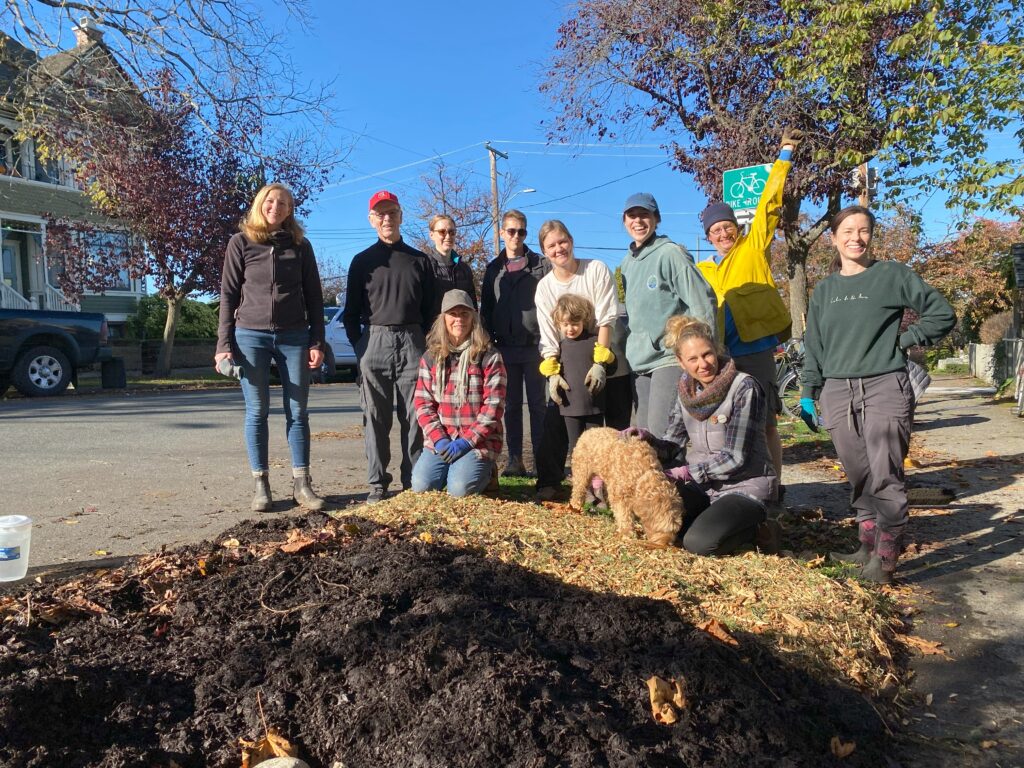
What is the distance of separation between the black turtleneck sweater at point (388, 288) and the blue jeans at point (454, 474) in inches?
40.7

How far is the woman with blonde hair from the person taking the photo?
5121mm

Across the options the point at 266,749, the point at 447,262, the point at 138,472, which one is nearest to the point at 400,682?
the point at 266,749

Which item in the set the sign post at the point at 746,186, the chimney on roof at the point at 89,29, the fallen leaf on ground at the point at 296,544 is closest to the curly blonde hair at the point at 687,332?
the fallen leaf on ground at the point at 296,544

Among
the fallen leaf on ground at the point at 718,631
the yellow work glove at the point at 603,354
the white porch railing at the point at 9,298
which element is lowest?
the fallen leaf on ground at the point at 718,631

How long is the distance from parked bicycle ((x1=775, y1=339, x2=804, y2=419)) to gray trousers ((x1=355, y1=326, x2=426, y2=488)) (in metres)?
7.25

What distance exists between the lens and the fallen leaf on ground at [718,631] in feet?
9.35

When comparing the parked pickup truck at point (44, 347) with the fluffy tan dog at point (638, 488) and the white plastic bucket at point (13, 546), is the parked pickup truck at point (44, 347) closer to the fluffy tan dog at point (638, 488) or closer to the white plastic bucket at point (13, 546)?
the white plastic bucket at point (13, 546)

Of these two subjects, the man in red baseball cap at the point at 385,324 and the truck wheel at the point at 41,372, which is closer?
the man in red baseball cap at the point at 385,324

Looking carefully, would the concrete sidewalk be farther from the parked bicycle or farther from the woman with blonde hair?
the woman with blonde hair

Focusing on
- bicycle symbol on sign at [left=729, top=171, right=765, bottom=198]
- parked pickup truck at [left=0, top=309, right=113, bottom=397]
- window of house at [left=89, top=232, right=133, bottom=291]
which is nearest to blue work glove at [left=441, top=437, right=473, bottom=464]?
bicycle symbol on sign at [left=729, top=171, right=765, bottom=198]

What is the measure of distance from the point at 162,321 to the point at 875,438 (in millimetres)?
24989

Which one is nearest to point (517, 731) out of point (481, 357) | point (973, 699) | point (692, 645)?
point (692, 645)

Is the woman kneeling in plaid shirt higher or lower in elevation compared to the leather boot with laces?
higher

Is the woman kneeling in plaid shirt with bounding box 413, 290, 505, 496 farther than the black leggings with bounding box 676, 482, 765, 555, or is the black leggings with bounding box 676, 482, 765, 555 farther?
the woman kneeling in plaid shirt with bounding box 413, 290, 505, 496
